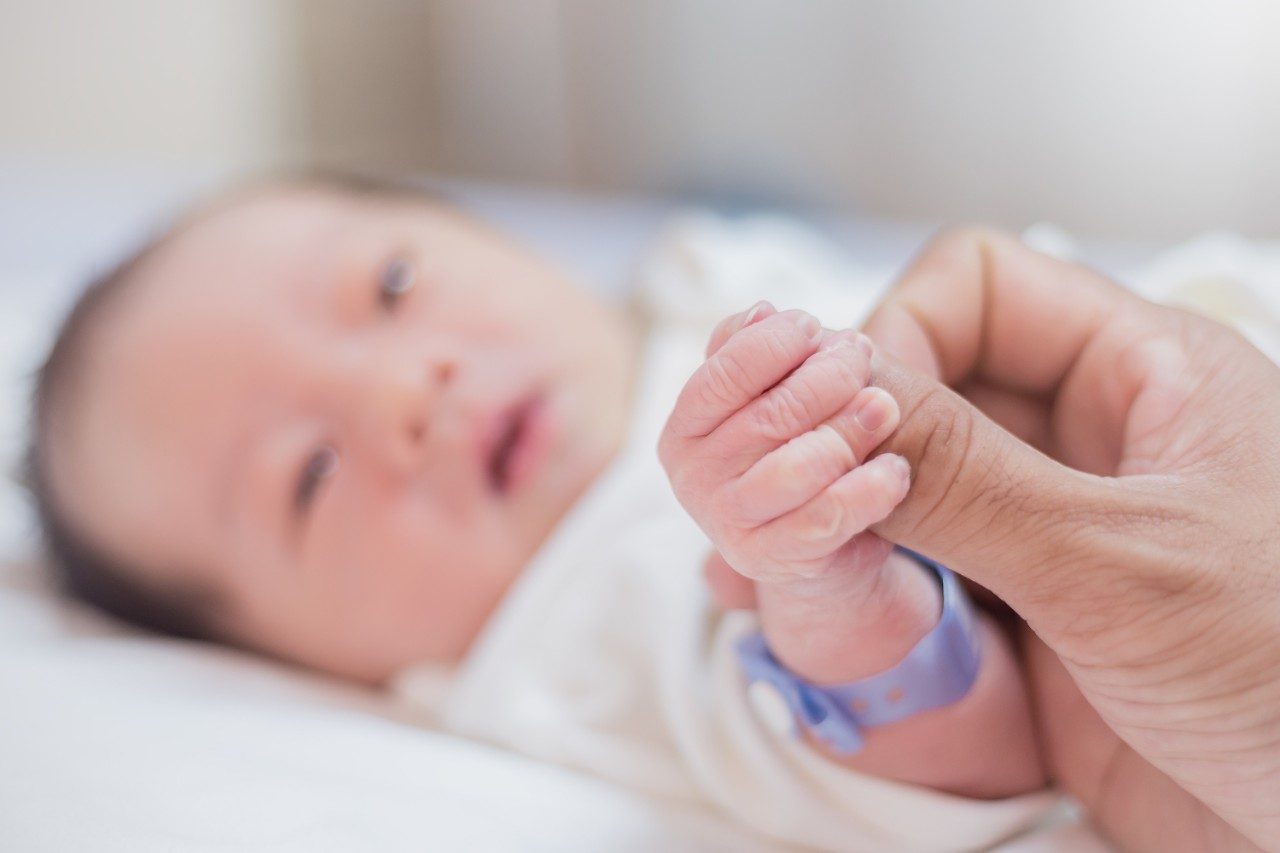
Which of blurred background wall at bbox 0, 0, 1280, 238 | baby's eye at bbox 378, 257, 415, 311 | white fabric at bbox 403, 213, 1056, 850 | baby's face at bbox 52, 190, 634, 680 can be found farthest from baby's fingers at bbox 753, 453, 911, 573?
blurred background wall at bbox 0, 0, 1280, 238

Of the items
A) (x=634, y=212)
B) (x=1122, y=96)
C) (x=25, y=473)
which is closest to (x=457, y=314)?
(x=25, y=473)

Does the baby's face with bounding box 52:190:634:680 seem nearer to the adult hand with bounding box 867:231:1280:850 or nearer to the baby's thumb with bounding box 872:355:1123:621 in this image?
the adult hand with bounding box 867:231:1280:850

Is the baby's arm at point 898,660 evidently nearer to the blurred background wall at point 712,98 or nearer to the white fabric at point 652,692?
the white fabric at point 652,692

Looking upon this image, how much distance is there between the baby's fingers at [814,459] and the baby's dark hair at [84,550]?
658mm

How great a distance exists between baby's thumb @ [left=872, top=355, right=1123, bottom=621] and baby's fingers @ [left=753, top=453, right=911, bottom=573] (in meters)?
0.02

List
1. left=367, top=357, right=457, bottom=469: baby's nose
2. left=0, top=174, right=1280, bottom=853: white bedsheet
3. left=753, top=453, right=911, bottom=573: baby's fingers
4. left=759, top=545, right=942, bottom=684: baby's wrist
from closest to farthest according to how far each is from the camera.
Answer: left=753, top=453, right=911, bottom=573: baby's fingers → left=759, top=545, right=942, bottom=684: baby's wrist → left=0, top=174, right=1280, bottom=853: white bedsheet → left=367, top=357, right=457, bottom=469: baby's nose

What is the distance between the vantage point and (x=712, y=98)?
2631 mm

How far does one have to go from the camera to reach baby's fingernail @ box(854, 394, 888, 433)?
46cm

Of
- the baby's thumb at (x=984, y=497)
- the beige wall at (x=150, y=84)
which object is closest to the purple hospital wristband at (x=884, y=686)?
the baby's thumb at (x=984, y=497)

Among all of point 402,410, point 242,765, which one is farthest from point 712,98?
point 242,765

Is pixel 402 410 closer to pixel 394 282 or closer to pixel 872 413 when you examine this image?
pixel 394 282

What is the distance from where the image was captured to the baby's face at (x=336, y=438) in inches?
36.1

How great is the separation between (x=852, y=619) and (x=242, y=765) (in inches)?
15.9

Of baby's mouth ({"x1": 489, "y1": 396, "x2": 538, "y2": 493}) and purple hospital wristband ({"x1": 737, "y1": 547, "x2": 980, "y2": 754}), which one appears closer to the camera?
purple hospital wristband ({"x1": 737, "y1": 547, "x2": 980, "y2": 754})
